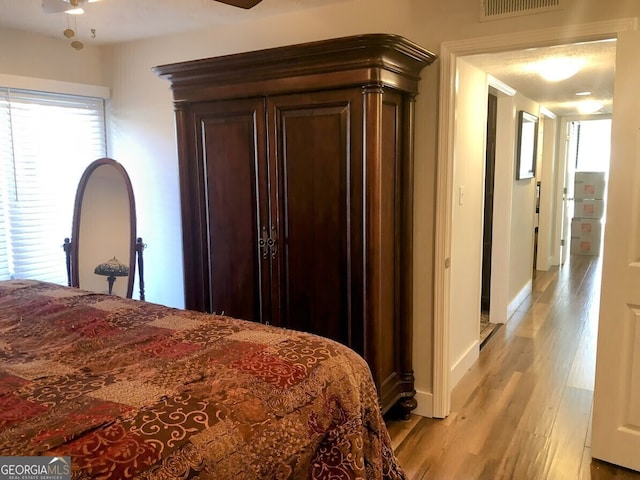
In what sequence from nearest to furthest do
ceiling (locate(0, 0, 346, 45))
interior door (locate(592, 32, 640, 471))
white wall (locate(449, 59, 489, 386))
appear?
interior door (locate(592, 32, 640, 471))
ceiling (locate(0, 0, 346, 45))
white wall (locate(449, 59, 489, 386))

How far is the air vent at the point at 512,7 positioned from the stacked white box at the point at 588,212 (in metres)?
6.44

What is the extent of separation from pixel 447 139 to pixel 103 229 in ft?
7.43

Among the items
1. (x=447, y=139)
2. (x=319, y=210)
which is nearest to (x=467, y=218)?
(x=447, y=139)

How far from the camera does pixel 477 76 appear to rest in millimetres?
3459

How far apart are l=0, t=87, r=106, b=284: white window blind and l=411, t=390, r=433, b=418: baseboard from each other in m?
2.61

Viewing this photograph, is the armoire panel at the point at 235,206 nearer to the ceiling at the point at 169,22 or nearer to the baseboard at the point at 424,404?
the ceiling at the point at 169,22

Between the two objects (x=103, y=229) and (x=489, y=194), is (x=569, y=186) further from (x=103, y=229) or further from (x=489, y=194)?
(x=103, y=229)

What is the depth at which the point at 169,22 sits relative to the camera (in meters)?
3.22

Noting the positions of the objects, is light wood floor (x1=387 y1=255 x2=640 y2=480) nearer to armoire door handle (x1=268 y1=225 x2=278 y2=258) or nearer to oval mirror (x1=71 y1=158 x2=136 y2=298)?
armoire door handle (x1=268 y1=225 x2=278 y2=258)

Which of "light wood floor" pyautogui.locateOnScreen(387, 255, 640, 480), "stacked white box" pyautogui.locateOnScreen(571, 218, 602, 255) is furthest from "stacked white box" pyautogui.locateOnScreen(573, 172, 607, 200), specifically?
"light wood floor" pyautogui.locateOnScreen(387, 255, 640, 480)

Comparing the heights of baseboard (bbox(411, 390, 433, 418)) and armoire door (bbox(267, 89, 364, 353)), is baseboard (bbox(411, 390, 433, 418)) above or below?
below

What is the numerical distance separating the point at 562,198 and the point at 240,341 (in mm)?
6976

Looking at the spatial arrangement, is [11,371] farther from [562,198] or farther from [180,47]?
[562,198]

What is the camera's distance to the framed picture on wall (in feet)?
16.2
